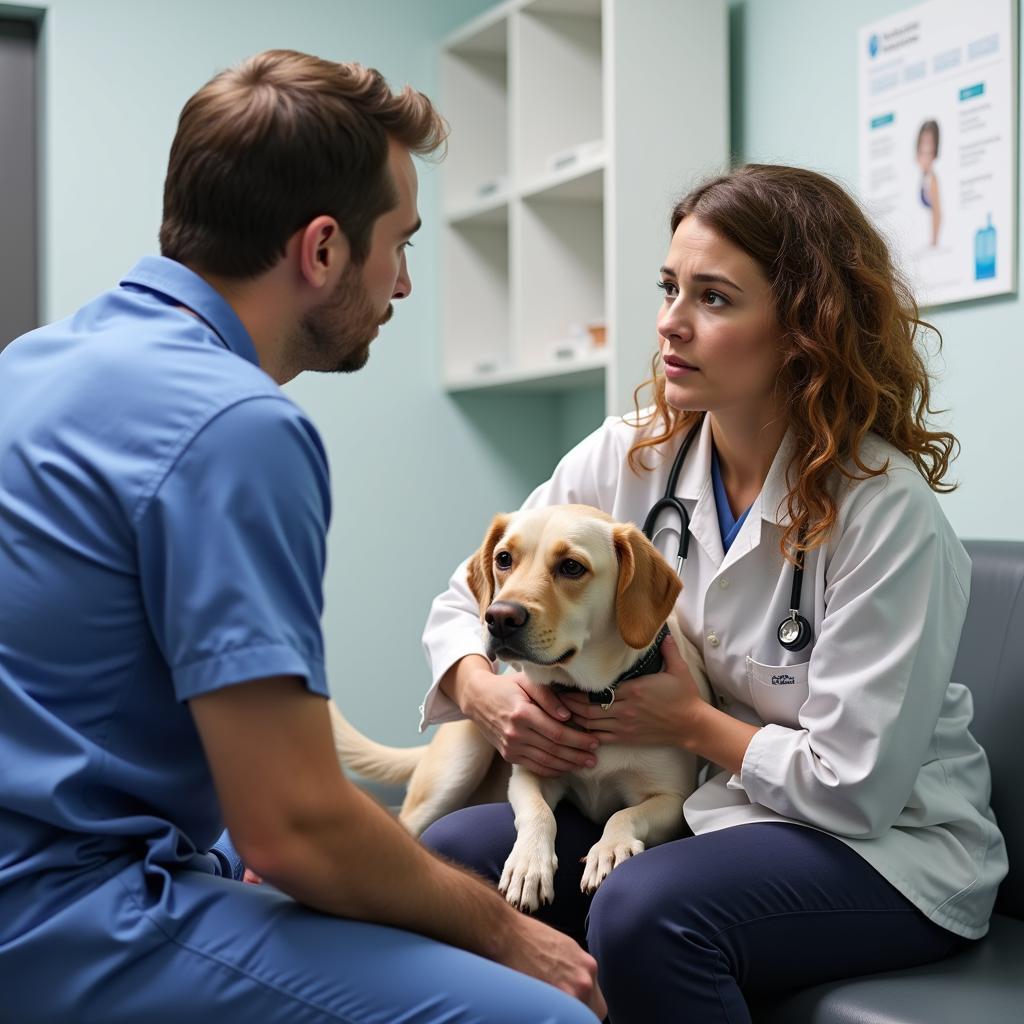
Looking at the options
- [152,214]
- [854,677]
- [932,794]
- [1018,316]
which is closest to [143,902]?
[854,677]

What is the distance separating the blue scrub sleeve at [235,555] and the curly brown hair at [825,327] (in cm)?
83

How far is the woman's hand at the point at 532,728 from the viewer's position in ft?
5.36

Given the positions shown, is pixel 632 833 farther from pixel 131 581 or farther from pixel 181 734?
pixel 131 581

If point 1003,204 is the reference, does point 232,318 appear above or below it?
below

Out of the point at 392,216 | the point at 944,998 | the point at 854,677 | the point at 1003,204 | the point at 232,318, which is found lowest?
the point at 944,998

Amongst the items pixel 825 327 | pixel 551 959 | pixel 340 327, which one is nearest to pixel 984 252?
pixel 825 327

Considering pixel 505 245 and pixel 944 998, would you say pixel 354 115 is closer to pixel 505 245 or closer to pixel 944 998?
pixel 944 998

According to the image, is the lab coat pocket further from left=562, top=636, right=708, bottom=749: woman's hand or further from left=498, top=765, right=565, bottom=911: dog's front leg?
left=498, top=765, right=565, bottom=911: dog's front leg

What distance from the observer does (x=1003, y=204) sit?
7.11 ft

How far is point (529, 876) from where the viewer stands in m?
1.50

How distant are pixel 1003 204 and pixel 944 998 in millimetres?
1418

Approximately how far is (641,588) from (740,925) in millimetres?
433

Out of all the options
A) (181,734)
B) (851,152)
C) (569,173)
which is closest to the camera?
(181,734)

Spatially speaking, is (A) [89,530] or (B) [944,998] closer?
(A) [89,530]
